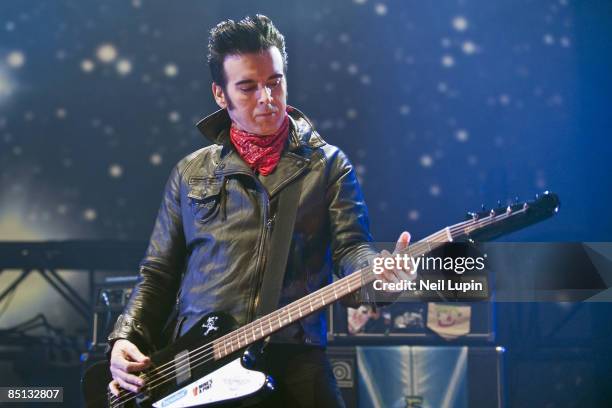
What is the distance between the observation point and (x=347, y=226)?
2.05 metres

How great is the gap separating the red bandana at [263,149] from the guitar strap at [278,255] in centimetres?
14

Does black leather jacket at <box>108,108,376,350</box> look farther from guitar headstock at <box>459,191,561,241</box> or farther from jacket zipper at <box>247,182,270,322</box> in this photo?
guitar headstock at <box>459,191,561,241</box>

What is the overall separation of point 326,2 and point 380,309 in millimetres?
2070

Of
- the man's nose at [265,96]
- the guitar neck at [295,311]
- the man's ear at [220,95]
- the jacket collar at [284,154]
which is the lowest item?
the guitar neck at [295,311]

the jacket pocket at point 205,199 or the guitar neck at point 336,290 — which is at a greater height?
the jacket pocket at point 205,199

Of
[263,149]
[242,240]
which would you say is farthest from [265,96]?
[242,240]

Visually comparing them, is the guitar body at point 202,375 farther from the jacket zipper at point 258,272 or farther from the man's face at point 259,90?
the man's face at point 259,90

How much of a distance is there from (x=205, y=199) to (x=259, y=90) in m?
0.36

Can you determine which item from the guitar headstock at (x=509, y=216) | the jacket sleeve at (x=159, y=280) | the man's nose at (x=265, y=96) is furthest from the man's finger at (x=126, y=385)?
the guitar headstock at (x=509, y=216)

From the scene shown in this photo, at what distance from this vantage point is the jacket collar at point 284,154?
6.98ft

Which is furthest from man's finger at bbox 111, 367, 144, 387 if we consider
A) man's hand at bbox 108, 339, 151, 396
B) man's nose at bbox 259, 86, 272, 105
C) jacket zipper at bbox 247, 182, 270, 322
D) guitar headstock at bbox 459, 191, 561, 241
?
guitar headstock at bbox 459, 191, 561, 241

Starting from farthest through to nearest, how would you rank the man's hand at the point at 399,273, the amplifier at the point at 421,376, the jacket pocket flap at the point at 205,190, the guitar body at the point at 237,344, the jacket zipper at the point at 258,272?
1. the amplifier at the point at 421,376
2. the jacket pocket flap at the point at 205,190
3. the jacket zipper at the point at 258,272
4. the guitar body at the point at 237,344
5. the man's hand at the point at 399,273

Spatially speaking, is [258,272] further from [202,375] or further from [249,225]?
[202,375]

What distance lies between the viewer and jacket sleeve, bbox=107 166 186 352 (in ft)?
7.14
